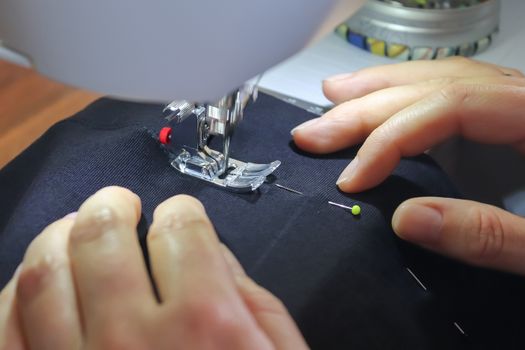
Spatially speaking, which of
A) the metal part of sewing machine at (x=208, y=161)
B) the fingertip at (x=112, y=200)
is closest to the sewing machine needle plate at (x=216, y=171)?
the metal part of sewing machine at (x=208, y=161)

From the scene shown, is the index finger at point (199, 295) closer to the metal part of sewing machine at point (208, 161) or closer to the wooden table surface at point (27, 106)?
the metal part of sewing machine at point (208, 161)

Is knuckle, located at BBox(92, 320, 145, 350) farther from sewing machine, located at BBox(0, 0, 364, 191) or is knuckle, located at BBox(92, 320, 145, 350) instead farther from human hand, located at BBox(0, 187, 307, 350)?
sewing machine, located at BBox(0, 0, 364, 191)

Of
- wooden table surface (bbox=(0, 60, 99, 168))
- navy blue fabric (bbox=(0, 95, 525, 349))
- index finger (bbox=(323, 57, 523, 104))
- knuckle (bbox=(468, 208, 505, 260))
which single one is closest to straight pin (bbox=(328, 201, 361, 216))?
navy blue fabric (bbox=(0, 95, 525, 349))

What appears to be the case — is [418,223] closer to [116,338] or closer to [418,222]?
[418,222]

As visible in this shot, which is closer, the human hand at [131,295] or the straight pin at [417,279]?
the human hand at [131,295]

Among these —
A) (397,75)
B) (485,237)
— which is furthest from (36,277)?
(397,75)

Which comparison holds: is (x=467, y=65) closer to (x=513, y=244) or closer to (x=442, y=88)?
(x=442, y=88)
